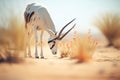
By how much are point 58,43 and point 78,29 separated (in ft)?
0.75

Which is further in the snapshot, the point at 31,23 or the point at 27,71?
the point at 31,23

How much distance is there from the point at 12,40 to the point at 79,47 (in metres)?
0.62

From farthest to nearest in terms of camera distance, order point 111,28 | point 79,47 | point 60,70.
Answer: point 111,28
point 79,47
point 60,70

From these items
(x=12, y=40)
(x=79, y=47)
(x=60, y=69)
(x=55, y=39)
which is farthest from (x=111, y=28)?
(x=12, y=40)

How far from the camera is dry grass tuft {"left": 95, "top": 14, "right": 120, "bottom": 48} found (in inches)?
145

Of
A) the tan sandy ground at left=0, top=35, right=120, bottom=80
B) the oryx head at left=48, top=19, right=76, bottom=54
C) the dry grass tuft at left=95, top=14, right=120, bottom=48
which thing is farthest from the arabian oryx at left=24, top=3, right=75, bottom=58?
the dry grass tuft at left=95, top=14, right=120, bottom=48

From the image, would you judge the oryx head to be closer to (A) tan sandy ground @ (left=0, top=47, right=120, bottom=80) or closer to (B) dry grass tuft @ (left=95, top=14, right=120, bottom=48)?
(A) tan sandy ground @ (left=0, top=47, right=120, bottom=80)

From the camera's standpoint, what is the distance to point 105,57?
365 centimetres

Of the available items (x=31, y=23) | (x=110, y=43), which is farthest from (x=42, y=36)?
(x=110, y=43)

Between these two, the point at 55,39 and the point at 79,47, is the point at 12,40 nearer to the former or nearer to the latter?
the point at 55,39

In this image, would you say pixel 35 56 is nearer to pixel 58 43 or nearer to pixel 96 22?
pixel 58 43

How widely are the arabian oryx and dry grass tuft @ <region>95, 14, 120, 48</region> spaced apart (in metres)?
0.36

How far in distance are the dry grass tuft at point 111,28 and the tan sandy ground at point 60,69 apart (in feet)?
0.69

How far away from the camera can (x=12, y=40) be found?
351cm
